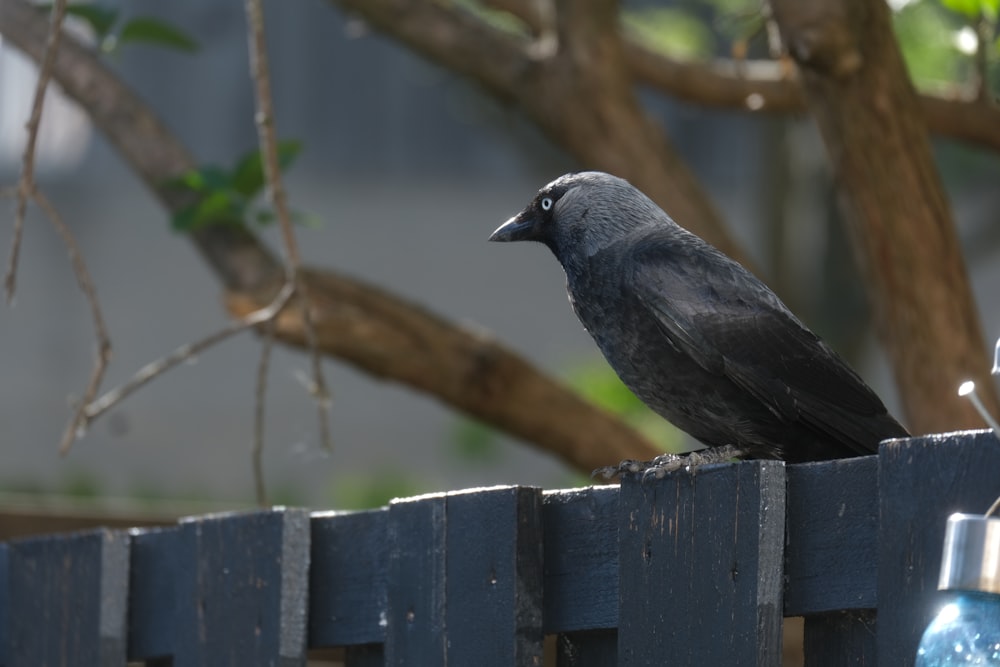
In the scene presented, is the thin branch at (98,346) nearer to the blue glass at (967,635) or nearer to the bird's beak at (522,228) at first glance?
the bird's beak at (522,228)

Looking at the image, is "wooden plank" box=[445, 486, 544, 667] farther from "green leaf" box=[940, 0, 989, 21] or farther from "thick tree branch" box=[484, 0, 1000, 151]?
"thick tree branch" box=[484, 0, 1000, 151]

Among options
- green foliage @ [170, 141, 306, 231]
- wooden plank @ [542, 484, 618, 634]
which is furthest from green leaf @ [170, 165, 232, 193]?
wooden plank @ [542, 484, 618, 634]

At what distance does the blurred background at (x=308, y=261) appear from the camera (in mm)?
12172

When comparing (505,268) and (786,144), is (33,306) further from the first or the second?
(786,144)

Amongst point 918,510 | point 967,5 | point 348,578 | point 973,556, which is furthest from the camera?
point 967,5

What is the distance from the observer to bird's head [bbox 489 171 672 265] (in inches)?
114

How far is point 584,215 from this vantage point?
294 centimetres

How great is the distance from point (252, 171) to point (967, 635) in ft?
8.93

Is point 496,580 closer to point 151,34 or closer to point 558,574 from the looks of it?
point 558,574

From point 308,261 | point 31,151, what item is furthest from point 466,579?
point 308,261

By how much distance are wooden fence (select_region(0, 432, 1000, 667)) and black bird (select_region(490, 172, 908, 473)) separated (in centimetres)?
30

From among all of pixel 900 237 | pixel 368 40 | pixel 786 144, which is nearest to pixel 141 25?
pixel 900 237

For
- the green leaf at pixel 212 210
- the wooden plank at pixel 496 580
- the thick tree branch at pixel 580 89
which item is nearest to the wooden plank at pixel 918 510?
the wooden plank at pixel 496 580

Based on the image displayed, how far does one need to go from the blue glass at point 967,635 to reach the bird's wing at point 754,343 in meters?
0.99
